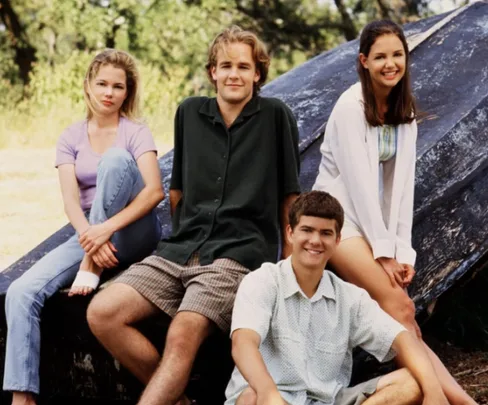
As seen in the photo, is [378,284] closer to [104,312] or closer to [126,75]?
[104,312]

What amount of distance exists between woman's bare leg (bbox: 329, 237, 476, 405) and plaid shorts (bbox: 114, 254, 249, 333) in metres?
0.38

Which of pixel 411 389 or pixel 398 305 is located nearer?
pixel 411 389

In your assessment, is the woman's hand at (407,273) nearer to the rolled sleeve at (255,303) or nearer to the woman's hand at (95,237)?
the rolled sleeve at (255,303)

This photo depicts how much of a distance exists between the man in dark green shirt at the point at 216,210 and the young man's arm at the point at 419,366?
59cm

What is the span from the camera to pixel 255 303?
2938mm

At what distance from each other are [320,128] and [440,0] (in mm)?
15954

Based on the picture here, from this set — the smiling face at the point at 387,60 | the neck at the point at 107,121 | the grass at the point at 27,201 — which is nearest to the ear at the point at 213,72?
the neck at the point at 107,121

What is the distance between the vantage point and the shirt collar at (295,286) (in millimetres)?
2980

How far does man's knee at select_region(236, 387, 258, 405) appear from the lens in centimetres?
279

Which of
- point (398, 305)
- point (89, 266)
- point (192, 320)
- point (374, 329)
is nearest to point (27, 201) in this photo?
point (89, 266)

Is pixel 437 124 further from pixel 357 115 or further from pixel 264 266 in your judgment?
pixel 264 266

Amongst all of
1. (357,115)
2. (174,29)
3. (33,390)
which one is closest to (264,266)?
(357,115)

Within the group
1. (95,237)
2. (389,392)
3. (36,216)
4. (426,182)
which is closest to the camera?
(389,392)

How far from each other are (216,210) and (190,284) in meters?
0.29
